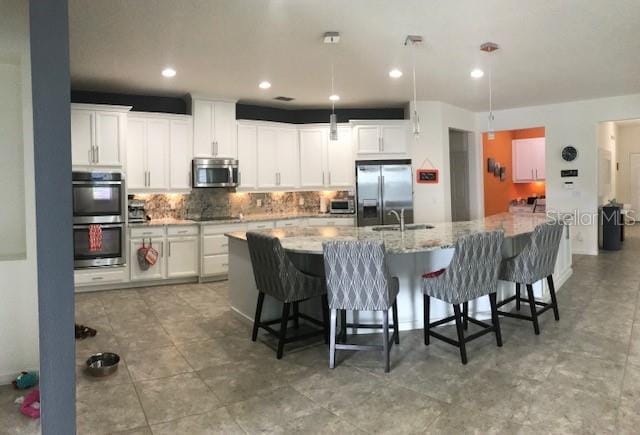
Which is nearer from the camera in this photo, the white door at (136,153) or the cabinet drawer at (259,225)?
the white door at (136,153)

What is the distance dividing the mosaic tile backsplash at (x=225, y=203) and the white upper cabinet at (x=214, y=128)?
0.66 m

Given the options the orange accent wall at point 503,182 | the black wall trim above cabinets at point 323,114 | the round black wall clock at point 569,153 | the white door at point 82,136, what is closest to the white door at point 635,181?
the orange accent wall at point 503,182

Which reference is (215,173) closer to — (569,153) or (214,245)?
(214,245)

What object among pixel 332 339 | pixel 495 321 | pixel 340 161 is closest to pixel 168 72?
pixel 340 161

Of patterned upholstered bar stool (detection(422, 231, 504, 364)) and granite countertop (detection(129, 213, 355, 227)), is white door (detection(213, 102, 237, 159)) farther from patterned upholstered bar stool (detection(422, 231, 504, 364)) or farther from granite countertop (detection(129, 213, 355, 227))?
patterned upholstered bar stool (detection(422, 231, 504, 364))

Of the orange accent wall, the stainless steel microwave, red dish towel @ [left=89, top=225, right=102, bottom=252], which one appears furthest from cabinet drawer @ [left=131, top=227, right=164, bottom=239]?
the orange accent wall

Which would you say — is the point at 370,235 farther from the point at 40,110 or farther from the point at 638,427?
the point at 40,110

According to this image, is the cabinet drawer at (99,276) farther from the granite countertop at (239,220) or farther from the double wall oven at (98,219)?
the granite countertop at (239,220)

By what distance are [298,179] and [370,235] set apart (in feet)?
11.7

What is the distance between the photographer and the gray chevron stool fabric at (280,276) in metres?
3.36

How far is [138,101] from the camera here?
6.45 meters

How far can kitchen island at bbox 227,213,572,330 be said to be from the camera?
3.68 m

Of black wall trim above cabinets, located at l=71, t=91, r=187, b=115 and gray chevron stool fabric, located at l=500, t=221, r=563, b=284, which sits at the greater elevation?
black wall trim above cabinets, located at l=71, t=91, r=187, b=115

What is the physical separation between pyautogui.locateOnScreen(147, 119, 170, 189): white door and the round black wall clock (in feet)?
21.8
